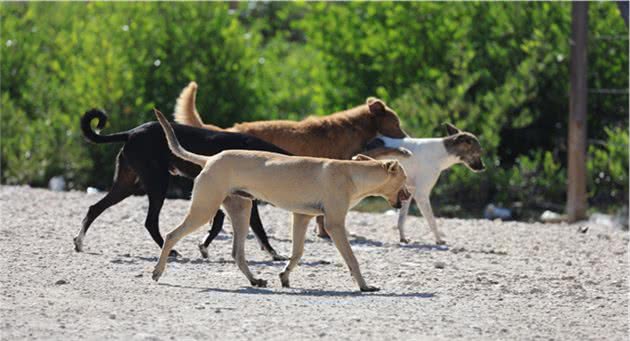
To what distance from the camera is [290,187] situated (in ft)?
31.0

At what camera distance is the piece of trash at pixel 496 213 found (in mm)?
17344

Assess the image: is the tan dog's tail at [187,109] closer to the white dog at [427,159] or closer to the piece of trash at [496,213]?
the white dog at [427,159]

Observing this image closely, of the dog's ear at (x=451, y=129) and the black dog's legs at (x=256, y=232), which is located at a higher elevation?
the dog's ear at (x=451, y=129)

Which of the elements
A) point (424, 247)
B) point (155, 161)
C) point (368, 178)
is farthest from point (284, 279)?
point (424, 247)

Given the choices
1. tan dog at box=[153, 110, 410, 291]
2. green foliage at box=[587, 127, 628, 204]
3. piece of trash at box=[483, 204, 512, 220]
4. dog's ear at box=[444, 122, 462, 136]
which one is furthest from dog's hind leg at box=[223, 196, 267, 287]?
green foliage at box=[587, 127, 628, 204]

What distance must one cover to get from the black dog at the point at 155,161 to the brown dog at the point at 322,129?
1.41 meters

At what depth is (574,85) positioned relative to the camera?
640 inches

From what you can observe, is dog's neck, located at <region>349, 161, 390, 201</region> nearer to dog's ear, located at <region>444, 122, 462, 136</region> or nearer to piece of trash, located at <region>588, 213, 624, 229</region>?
dog's ear, located at <region>444, 122, 462, 136</region>

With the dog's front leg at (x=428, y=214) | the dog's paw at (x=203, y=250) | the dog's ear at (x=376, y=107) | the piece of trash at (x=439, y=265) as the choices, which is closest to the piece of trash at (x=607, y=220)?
the dog's front leg at (x=428, y=214)

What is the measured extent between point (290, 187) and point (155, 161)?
6.36 ft

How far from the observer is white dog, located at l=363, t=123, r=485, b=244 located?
42.8ft

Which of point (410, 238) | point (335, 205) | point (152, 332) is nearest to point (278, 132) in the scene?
point (410, 238)

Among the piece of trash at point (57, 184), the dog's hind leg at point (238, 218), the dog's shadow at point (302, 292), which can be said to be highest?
the dog's hind leg at point (238, 218)

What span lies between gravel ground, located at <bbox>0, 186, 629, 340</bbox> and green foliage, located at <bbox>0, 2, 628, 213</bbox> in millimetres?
3976
